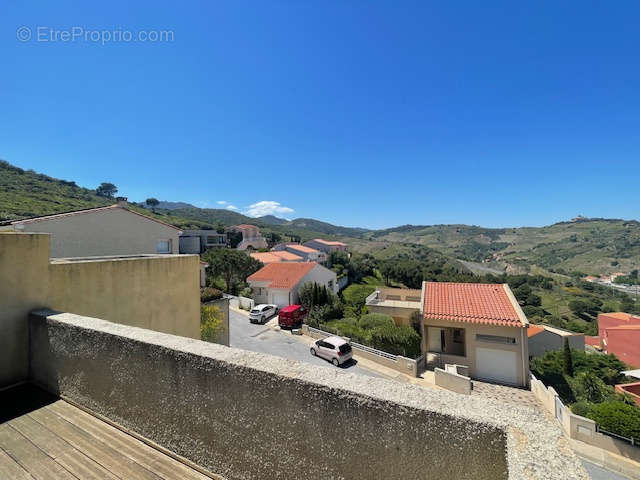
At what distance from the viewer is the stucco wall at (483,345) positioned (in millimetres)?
14086

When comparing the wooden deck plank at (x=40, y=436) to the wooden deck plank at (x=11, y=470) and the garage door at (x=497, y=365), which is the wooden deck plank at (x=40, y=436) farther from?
the garage door at (x=497, y=365)

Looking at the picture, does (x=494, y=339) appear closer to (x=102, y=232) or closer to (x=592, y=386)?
(x=592, y=386)

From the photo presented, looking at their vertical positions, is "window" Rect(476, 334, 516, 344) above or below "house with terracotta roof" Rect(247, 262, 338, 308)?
below

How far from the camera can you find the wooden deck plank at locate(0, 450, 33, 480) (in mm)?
2217

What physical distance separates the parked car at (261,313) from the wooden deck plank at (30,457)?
1988cm

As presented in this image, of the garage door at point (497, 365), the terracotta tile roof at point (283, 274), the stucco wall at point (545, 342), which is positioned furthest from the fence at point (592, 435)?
the terracotta tile roof at point (283, 274)

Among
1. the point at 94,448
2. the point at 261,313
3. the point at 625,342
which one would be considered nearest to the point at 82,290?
the point at 94,448

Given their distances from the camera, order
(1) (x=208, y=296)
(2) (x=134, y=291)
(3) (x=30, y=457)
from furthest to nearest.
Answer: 1. (1) (x=208, y=296)
2. (2) (x=134, y=291)
3. (3) (x=30, y=457)

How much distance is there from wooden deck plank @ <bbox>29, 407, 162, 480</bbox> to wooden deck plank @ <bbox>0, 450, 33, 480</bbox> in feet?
1.10

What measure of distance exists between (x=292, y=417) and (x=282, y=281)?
26153mm

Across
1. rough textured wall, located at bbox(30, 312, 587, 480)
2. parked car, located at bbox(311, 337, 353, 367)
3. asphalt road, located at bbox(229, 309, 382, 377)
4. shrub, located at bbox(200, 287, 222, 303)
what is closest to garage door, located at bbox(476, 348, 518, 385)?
asphalt road, located at bbox(229, 309, 382, 377)

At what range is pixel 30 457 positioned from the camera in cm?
241

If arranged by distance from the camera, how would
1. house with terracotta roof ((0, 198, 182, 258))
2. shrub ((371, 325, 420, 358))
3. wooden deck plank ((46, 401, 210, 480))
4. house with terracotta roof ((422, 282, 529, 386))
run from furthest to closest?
shrub ((371, 325, 420, 358)) < house with terracotta roof ((422, 282, 529, 386)) < house with terracotta roof ((0, 198, 182, 258)) < wooden deck plank ((46, 401, 210, 480))

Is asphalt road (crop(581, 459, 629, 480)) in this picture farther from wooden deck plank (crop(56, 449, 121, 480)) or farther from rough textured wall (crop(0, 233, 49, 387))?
rough textured wall (crop(0, 233, 49, 387))
